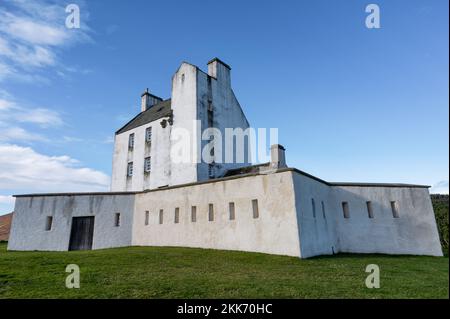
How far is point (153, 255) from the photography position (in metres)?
17.3

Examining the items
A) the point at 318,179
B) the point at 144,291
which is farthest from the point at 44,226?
the point at 318,179

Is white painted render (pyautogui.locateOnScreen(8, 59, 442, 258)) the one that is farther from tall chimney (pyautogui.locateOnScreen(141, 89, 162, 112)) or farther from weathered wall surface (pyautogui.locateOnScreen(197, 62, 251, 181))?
tall chimney (pyautogui.locateOnScreen(141, 89, 162, 112))

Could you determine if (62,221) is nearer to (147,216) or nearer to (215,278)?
(147,216)

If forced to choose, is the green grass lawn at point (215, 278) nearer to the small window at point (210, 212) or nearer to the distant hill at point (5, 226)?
the small window at point (210, 212)

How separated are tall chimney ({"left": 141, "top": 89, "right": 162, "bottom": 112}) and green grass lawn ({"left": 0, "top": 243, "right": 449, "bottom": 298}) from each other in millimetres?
28626

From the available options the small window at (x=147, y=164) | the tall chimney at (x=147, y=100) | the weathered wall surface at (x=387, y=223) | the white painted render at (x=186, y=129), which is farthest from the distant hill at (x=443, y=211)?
the tall chimney at (x=147, y=100)

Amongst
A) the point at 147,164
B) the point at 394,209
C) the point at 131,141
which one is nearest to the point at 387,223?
the point at 394,209

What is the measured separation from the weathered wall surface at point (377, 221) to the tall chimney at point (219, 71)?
18.6 metres

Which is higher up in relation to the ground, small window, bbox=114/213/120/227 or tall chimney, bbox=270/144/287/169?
tall chimney, bbox=270/144/287/169

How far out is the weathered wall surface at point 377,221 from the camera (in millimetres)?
20953

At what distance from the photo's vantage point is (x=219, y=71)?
33.8 m

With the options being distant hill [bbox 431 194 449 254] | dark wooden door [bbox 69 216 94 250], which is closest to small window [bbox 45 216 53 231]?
dark wooden door [bbox 69 216 94 250]

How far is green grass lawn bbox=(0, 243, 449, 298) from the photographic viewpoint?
360 inches
